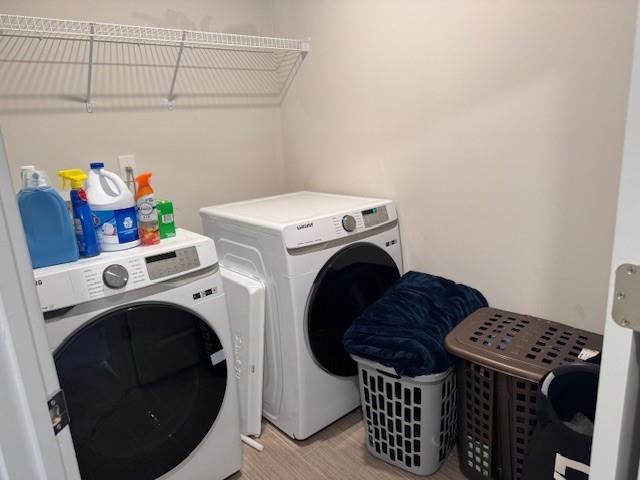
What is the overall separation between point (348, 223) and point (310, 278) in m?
0.28

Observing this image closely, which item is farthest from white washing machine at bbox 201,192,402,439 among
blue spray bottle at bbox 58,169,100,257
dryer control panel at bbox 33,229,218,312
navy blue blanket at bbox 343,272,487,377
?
blue spray bottle at bbox 58,169,100,257

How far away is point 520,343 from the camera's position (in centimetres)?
145

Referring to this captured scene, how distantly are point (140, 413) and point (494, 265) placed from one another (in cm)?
135

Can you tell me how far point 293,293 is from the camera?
5.54 feet

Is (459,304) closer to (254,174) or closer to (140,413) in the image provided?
(140,413)

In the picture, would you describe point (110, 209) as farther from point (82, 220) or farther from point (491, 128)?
point (491, 128)

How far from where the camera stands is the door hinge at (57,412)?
2.25 feet

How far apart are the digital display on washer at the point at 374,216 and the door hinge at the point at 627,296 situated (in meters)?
1.29

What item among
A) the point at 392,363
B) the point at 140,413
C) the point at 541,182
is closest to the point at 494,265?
the point at 541,182

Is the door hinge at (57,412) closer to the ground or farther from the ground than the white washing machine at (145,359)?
farther from the ground

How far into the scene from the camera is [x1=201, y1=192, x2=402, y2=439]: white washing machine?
5.61 feet

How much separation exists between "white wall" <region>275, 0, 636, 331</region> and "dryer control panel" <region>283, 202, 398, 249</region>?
0.42 ft

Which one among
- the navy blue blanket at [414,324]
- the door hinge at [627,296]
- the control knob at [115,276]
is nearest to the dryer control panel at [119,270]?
the control knob at [115,276]

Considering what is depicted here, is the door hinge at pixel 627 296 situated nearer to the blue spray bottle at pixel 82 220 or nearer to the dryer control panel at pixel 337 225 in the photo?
the dryer control panel at pixel 337 225
